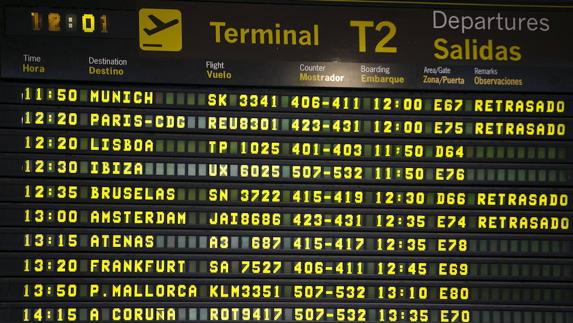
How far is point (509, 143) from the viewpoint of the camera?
664cm

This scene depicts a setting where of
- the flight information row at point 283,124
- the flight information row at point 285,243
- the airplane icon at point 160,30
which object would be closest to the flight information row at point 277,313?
the flight information row at point 285,243

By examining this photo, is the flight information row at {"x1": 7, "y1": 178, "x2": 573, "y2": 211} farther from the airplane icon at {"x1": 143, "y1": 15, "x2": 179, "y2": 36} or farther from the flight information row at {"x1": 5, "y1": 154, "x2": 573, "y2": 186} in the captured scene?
the airplane icon at {"x1": 143, "y1": 15, "x2": 179, "y2": 36}

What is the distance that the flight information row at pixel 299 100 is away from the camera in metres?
6.42

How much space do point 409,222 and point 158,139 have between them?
78.4 inches

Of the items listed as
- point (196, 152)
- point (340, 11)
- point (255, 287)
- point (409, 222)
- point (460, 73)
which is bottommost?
point (255, 287)

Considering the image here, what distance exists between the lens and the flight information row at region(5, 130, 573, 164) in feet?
21.0

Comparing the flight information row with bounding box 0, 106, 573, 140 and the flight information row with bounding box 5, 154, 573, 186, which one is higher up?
the flight information row with bounding box 0, 106, 573, 140

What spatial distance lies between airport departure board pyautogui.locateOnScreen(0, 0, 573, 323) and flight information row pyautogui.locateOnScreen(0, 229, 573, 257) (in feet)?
0.05

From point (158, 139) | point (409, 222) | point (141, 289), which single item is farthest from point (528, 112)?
point (141, 289)

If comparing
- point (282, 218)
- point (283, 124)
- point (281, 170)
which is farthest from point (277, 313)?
point (283, 124)

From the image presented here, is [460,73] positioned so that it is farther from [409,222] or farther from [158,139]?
[158,139]

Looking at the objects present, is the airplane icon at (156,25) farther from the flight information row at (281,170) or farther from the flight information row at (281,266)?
the flight information row at (281,266)

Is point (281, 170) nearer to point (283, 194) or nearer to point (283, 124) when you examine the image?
point (283, 194)

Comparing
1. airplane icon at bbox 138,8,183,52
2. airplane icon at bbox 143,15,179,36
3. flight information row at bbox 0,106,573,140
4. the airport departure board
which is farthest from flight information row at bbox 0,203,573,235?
airplane icon at bbox 143,15,179,36
